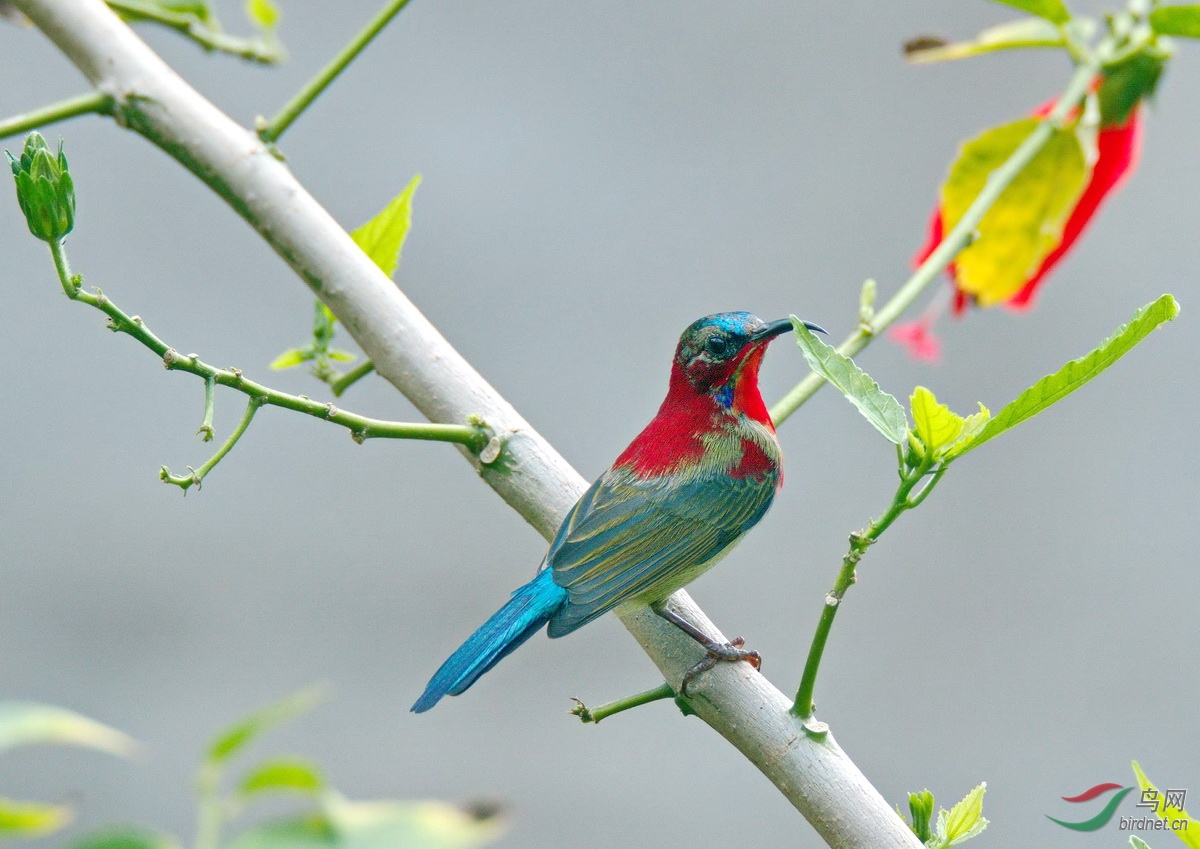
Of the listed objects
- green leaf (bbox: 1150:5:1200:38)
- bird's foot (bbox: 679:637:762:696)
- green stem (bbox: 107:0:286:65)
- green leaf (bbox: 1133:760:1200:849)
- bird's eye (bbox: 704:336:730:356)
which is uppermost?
green stem (bbox: 107:0:286:65)

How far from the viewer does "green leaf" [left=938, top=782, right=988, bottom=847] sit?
66 cm

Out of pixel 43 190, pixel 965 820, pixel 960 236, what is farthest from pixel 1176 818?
pixel 43 190

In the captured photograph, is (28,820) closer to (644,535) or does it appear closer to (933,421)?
(933,421)

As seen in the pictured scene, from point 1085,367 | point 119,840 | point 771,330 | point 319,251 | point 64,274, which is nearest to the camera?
point 119,840

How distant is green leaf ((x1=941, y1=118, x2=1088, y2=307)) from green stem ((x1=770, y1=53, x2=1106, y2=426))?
0.01 m

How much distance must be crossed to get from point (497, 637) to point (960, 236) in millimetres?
512

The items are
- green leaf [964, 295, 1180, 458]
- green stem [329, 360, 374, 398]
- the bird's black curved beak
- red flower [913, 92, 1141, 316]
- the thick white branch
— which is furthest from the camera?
the bird's black curved beak

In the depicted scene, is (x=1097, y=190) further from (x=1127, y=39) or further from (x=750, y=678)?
(x=750, y=678)

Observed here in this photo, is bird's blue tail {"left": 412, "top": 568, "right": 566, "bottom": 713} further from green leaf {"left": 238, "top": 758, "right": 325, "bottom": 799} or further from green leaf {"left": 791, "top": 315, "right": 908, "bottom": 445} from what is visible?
green leaf {"left": 238, "top": 758, "right": 325, "bottom": 799}

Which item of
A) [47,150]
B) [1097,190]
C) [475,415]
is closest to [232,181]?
[47,150]

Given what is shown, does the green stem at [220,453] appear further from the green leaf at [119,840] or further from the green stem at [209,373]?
the green leaf at [119,840]

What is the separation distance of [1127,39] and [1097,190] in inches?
5.0

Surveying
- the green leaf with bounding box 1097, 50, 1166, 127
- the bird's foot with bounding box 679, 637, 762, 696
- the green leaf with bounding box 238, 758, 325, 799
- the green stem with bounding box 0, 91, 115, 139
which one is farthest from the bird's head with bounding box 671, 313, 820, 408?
the green leaf with bounding box 238, 758, 325, 799

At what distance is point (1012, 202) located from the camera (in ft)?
3.11
